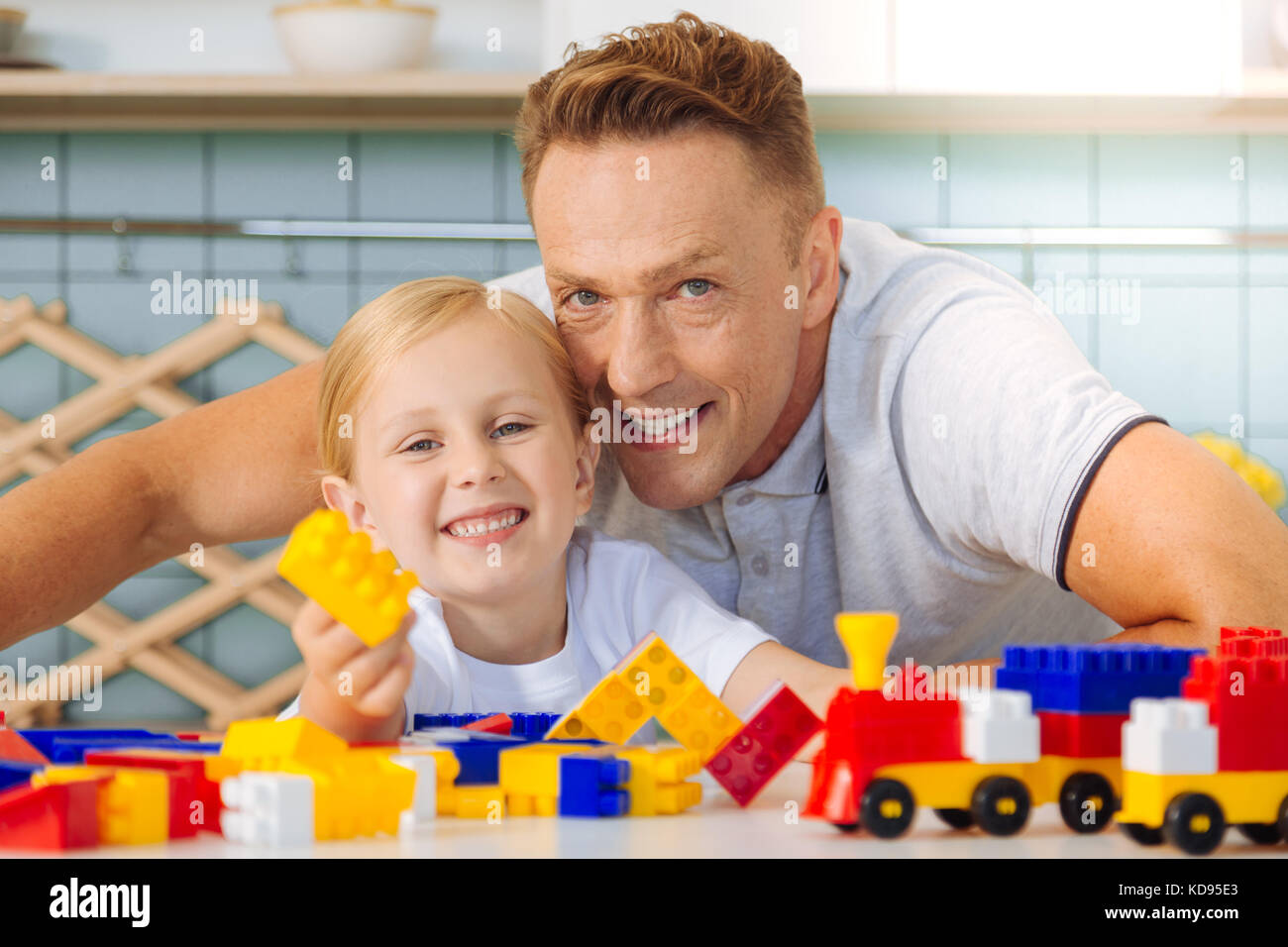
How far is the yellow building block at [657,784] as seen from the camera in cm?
38

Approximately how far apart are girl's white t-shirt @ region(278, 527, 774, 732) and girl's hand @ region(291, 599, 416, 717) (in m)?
0.14

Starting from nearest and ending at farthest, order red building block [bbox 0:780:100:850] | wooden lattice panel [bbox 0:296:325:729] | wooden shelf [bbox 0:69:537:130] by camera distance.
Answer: red building block [bbox 0:780:100:850], wooden shelf [bbox 0:69:537:130], wooden lattice panel [bbox 0:296:325:729]

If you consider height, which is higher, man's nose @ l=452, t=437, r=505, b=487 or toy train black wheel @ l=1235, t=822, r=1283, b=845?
man's nose @ l=452, t=437, r=505, b=487

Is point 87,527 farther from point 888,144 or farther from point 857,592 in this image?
point 888,144

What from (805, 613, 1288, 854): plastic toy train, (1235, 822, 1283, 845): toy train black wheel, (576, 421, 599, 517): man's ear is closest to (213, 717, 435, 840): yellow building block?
(805, 613, 1288, 854): plastic toy train

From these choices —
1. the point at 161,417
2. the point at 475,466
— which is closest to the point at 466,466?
the point at 475,466

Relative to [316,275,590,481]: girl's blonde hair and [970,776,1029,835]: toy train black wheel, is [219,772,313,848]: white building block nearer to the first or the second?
[970,776,1029,835]: toy train black wheel

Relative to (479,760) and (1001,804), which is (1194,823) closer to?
(1001,804)

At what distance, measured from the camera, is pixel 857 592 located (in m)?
0.85

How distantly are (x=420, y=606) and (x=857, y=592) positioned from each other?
0.33 meters

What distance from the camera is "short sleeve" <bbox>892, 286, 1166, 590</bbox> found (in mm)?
655

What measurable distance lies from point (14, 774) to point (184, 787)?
0.15 feet

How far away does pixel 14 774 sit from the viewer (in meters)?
0.34

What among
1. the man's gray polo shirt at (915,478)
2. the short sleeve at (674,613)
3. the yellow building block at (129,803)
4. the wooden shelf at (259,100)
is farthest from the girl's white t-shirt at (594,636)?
the wooden shelf at (259,100)
